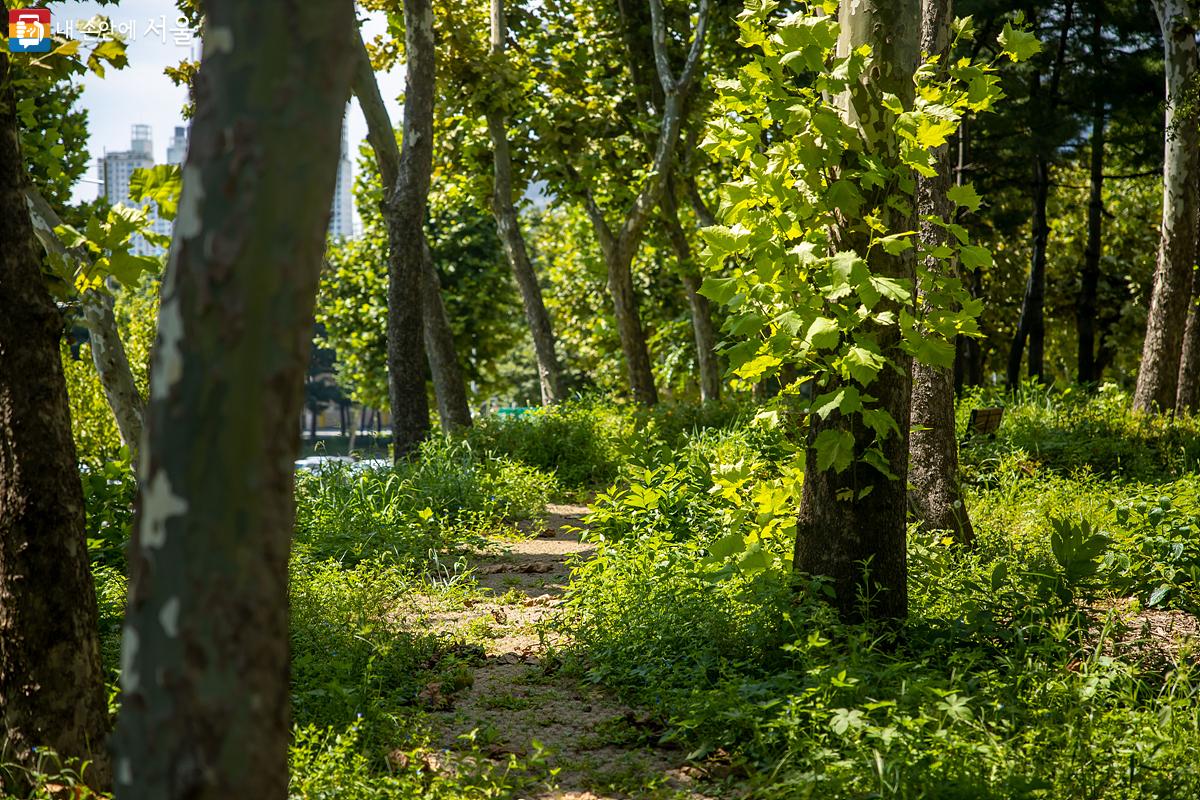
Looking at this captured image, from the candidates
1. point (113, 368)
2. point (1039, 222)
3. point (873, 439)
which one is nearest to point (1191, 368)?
point (1039, 222)

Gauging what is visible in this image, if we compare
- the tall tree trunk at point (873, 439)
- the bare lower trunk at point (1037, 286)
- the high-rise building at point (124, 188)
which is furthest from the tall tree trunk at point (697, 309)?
the tall tree trunk at point (873, 439)

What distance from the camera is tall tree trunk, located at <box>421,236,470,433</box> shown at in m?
12.6

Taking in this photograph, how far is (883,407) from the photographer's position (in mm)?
4719

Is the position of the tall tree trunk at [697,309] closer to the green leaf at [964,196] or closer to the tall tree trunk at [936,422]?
the tall tree trunk at [936,422]

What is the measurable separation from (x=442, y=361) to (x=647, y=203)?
4215mm

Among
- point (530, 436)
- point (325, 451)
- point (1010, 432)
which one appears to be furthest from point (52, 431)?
point (1010, 432)

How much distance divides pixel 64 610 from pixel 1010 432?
8.91 meters

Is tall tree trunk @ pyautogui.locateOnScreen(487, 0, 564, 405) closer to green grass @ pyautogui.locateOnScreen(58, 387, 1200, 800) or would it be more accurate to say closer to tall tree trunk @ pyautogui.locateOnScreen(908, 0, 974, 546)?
green grass @ pyautogui.locateOnScreen(58, 387, 1200, 800)

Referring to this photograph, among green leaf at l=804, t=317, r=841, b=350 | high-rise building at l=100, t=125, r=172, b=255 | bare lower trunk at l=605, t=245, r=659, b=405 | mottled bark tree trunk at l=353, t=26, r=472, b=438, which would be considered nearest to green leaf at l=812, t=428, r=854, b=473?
green leaf at l=804, t=317, r=841, b=350

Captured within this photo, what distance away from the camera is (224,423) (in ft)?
6.56

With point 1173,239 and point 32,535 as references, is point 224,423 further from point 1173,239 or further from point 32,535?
point 1173,239

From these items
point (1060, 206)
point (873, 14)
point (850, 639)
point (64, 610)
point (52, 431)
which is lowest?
point (850, 639)

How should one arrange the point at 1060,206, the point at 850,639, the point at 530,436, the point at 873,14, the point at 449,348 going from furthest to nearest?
the point at 1060,206 → the point at 449,348 → the point at 530,436 → the point at 873,14 → the point at 850,639

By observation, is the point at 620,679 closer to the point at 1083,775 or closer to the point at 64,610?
the point at 1083,775
